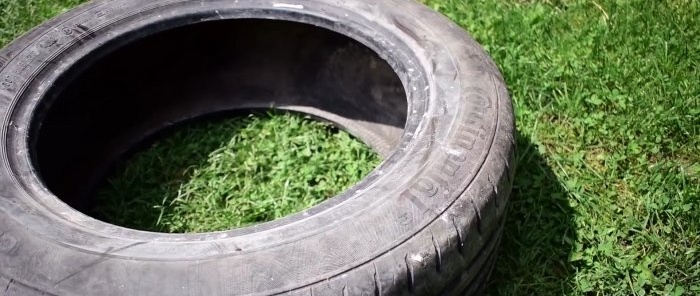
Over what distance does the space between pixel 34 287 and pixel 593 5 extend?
2.59m

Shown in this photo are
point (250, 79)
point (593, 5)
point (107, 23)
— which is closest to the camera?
point (107, 23)

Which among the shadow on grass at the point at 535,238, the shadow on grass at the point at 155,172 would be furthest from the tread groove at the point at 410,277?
the shadow on grass at the point at 155,172

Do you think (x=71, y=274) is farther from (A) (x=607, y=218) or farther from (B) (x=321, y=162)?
(A) (x=607, y=218)

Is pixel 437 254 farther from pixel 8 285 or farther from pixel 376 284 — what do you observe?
pixel 8 285

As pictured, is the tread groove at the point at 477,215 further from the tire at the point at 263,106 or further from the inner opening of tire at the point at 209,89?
the inner opening of tire at the point at 209,89

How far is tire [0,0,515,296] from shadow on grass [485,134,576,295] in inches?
10.4

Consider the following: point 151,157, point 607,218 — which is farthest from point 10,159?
point 607,218

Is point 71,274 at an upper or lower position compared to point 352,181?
upper

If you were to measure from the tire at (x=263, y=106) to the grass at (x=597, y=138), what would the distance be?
414mm

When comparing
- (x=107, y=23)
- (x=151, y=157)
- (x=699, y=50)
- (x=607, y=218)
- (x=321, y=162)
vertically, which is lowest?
(x=607, y=218)

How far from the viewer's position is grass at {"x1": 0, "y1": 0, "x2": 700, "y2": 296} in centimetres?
244

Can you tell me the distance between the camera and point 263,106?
9.82ft

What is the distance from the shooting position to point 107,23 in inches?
94.1

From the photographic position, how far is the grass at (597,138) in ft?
8.00
